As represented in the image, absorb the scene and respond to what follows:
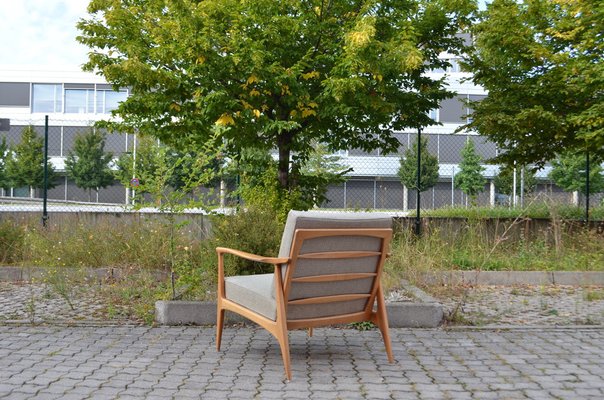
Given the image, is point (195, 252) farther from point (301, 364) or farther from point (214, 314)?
point (301, 364)

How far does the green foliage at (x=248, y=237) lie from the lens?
269 inches

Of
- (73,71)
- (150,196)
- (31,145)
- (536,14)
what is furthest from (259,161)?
(73,71)

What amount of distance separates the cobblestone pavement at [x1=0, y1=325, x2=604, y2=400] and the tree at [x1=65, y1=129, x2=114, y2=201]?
95.3 ft

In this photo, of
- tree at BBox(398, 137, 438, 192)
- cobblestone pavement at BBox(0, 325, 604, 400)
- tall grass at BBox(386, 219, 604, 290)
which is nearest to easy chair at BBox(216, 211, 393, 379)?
cobblestone pavement at BBox(0, 325, 604, 400)

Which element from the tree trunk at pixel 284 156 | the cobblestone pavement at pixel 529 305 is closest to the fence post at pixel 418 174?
the tree trunk at pixel 284 156

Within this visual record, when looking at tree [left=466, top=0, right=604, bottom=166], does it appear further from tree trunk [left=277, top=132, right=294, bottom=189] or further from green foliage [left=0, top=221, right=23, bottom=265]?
green foliage [left=0, top=221, right=23, bottom=265]

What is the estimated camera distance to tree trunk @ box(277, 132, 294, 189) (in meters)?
11.1

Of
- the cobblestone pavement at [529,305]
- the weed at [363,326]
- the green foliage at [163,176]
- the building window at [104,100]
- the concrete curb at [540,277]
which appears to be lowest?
the weed at [363,326]

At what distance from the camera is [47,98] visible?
48.1 metres

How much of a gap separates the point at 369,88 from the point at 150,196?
472 centimetres

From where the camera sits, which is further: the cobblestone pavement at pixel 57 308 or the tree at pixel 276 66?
the tree at pixel 276 66

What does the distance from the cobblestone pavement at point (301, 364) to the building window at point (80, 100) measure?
1744 inches

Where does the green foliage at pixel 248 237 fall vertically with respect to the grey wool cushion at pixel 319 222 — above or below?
below

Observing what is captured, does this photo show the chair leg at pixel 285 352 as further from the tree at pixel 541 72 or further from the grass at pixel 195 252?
the tree at pixel 541 72
